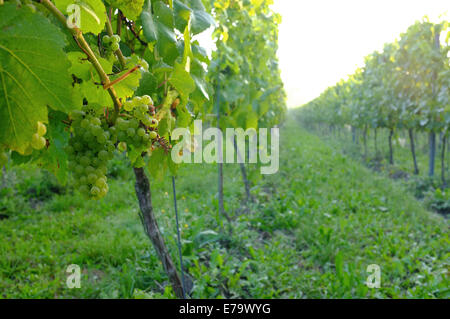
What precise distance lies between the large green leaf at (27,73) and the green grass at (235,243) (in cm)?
188

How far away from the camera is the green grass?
9.32 ft

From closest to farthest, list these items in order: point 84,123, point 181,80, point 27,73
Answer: point 27,73
point 84,123
point 181,80

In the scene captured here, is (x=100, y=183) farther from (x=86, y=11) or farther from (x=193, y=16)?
(x=193, y=16)

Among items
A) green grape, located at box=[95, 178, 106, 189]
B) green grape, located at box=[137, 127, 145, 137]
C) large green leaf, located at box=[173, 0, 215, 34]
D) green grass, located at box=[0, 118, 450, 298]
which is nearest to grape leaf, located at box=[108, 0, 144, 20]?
large green leaf, located at box=[173, 0, 215, 34]

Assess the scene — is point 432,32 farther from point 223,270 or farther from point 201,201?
point 223,270

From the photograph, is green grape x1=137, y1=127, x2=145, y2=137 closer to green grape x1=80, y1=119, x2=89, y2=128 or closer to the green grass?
green grape x1=80, y1=119, x2=89, y2=128

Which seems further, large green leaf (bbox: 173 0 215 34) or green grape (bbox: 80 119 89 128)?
large green leaf (bbox: 173 0 215 34)

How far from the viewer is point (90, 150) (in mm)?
754

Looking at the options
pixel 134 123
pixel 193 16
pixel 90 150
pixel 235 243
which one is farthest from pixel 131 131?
pixel 235 243

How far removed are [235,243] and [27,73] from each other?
333cm

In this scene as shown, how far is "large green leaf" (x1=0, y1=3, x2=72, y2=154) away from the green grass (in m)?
1.88

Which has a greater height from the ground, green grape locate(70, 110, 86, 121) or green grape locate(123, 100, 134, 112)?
green grape locate(123, 100, 134, 112)

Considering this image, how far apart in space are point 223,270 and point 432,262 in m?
2.47

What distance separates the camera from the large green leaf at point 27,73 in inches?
19.3
